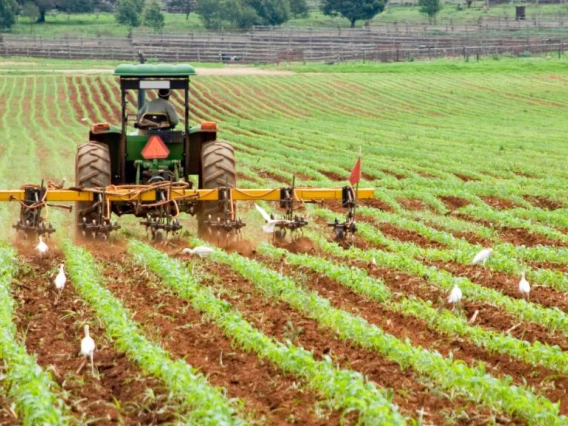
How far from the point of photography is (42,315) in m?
9.36

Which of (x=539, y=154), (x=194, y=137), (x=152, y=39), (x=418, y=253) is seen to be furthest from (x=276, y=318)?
(x=152, y=39)

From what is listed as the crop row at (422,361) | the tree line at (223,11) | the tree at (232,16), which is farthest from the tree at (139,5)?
the crop row at (422,361)

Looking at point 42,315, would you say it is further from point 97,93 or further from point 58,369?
point 97,93

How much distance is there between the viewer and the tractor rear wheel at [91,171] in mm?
13656

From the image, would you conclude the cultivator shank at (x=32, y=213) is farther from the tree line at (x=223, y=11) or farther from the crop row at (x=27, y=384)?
the tree line at (x=223, y=11)

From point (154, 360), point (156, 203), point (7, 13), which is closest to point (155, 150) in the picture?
point (156, 203)

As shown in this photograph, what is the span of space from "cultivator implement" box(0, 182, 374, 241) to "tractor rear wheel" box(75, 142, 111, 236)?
0.12ft

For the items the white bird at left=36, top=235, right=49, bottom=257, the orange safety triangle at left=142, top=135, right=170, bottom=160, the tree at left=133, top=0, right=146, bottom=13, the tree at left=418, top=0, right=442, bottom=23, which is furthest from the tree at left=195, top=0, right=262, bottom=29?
the white bird at left=36, top=235, right=49, bottom=257

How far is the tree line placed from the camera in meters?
82.2

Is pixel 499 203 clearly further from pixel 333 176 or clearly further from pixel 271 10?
pixel 271 10

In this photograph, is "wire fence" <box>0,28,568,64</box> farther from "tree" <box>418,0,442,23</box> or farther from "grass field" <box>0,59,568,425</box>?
"grass field" <box>0,59,568,425</box>

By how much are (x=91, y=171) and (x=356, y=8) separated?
74492 millimetres

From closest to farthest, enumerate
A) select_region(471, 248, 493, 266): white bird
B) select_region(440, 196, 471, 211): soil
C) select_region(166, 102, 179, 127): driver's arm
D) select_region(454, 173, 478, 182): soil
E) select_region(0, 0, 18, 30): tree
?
select_region(471, 248, 493, 266): white bird
select_region(166, 102, 179, 127): driver's arm
select_region(440, 196, 471, 211): soil
select_region(454, 173, 478, 182): soil
select_region(0, 0, 18, 30): tree

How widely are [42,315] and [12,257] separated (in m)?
2.75
